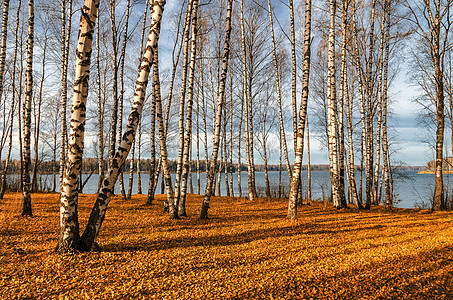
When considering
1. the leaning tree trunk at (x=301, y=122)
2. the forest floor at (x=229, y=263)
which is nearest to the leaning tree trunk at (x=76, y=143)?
the forest floor at (x=229, y=263)

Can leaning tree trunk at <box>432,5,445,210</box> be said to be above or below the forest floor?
above

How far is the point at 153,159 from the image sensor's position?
1153cm

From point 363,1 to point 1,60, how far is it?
1418 cm

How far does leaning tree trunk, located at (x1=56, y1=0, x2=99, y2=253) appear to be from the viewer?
3645mm

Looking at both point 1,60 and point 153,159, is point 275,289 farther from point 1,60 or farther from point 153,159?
point 153,159

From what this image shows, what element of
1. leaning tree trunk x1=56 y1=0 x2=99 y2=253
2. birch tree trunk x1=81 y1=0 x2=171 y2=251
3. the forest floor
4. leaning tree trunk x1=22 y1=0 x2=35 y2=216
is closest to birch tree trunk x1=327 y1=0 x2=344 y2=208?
the forest floor

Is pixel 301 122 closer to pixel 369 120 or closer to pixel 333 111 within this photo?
pixel 333 111

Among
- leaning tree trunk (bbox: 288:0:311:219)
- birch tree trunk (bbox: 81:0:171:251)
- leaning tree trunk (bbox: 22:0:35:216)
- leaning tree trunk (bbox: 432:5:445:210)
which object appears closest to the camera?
birch tree trunk (bbox: 81:0:171:251)

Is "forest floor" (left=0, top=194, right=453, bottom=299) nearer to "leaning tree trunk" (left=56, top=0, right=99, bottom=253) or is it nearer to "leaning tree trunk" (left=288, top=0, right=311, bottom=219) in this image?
Answer: "leaning tree trunk" (left=56, top=0, right=99, bottom=253)

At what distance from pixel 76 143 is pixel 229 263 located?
2946 millimetres

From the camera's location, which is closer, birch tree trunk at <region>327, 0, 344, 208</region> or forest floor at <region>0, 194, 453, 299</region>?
forest floor at <region>0, 194, 453, 299</region>

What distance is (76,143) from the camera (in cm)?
367

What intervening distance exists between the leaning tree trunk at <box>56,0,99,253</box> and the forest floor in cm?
31

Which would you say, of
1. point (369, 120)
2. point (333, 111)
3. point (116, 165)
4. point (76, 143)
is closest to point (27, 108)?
point (76, 143)
